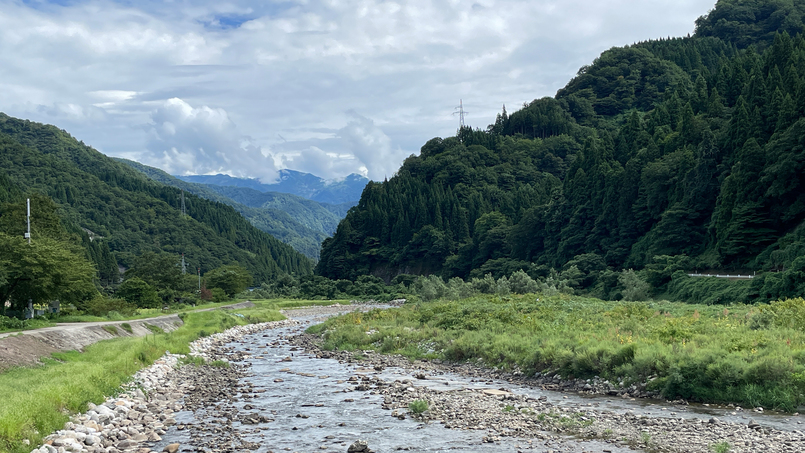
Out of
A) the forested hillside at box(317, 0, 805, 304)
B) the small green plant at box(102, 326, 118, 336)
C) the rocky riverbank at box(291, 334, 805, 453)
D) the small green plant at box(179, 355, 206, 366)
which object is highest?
the forested hillside at box(317, 0, 805, 304)

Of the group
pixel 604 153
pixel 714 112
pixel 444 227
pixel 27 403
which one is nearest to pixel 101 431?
pixel 27 403

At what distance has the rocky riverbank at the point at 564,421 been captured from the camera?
16750 millimetres

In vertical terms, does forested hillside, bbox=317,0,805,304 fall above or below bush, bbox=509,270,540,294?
above

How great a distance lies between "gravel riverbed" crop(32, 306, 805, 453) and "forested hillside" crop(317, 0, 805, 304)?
1320 inches

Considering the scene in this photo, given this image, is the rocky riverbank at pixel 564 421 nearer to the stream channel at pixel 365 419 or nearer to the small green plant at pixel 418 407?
the small green plant at pixel 418 407

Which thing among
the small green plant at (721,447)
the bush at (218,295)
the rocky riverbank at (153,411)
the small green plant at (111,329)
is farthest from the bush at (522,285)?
the small green plant at (721,447)

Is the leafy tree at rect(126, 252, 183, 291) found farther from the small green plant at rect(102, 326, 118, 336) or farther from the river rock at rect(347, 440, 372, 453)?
the river rock at rect(347, 440, 372, 453)

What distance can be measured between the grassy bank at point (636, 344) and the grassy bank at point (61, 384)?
15.4 m

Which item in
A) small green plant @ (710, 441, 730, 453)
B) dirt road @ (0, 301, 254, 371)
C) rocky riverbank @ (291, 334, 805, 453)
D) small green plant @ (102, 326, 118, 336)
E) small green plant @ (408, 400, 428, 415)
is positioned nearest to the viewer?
small green plant @ (710, 441, 730, 453)

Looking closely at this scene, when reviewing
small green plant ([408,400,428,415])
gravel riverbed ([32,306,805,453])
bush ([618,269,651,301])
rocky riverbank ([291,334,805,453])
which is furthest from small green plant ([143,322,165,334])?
bush ([618,269,651,301])

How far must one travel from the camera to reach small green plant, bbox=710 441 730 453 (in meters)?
15.6

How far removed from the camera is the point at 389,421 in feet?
68.5

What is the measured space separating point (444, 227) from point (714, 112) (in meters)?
78.4

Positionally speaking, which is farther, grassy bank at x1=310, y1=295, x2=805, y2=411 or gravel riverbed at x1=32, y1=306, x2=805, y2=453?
grassy bank at x1=310, y1=295, x2=805, y2=411
